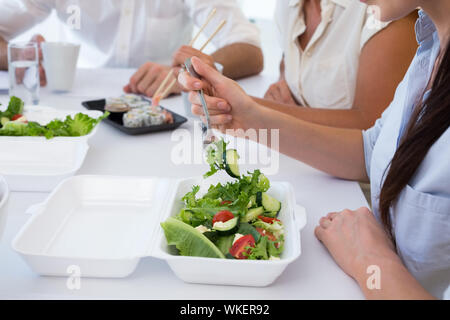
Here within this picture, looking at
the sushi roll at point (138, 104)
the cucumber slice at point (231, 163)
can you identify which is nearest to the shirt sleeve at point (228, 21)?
the sushi roll at point (138, 104)

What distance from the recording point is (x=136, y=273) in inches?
31.0

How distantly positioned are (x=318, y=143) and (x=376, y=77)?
34 cm

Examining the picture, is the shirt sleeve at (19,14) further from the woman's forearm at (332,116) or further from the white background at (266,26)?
the white background at (266,26)

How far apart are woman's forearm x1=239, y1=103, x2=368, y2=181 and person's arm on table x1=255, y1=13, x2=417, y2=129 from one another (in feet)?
0.79

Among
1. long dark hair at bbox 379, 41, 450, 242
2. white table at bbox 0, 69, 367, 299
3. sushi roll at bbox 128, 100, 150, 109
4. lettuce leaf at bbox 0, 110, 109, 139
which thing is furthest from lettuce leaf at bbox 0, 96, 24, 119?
long dark hair at bbox 379, 41, 450, 242

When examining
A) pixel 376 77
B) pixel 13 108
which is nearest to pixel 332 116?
pixel 376 77

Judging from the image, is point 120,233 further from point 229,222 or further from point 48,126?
point 48,126

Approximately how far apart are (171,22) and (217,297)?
2018 millimetres

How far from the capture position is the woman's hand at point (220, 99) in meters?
1.13

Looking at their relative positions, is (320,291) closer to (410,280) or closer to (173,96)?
(410,280)

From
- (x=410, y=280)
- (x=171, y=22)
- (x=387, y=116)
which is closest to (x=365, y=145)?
(x=387, y=116)

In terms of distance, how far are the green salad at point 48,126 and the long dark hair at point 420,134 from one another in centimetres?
75

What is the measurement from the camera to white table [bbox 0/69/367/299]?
74 cm

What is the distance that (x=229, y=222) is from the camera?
81 centimetres
